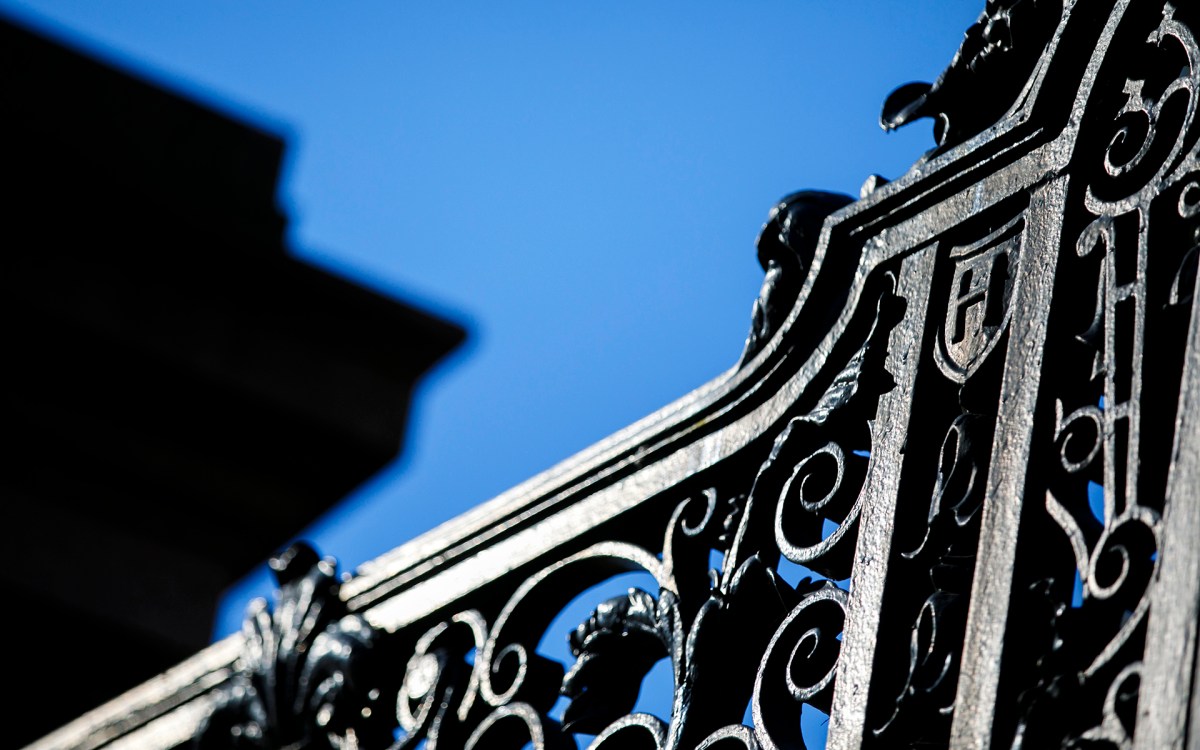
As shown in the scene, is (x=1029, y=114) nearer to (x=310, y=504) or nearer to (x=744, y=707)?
(x=744, y=707)

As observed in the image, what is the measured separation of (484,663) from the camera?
2.26 m

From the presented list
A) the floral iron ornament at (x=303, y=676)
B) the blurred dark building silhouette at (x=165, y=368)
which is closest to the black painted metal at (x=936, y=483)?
the floral iron ornament at (x=303, y=676)

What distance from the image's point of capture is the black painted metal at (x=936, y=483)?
144cm

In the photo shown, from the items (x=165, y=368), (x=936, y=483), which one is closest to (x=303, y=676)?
(x=936, y=483)

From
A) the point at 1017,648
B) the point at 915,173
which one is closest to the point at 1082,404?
the point at 1017,648

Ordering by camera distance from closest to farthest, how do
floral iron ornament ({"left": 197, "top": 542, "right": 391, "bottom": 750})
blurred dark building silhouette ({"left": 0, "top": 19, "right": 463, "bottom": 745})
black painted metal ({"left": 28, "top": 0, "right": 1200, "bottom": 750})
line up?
1. black painted metal ({"left": 28, "top": 0, "right": 1200, "bottom": 750})
2. floral iron ornament ({"left": 197, "top": 542, "right": 391, "bottom": 750})
3. blurred dark building silhouette ({"left": 0, "top": 19, "right": 463, "bottom": 745})

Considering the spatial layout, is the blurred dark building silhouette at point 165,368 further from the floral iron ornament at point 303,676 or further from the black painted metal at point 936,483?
the black painted metal at point 936,483

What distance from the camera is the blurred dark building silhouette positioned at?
7.03 m

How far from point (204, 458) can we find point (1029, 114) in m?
5.92

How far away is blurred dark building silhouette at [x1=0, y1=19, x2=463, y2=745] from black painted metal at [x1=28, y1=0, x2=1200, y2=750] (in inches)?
192

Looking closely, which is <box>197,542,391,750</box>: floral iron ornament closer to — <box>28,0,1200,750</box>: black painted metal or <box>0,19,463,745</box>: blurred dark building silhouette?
<box>28,0,1200,750</box>: black painted metal

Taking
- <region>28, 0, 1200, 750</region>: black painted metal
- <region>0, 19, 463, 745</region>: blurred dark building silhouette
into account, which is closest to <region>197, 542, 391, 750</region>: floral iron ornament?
<region>28, 0, 1200, 750</region>: black painted metal

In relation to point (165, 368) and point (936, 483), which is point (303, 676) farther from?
point (165, 368)

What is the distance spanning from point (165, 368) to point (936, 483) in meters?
5.85
